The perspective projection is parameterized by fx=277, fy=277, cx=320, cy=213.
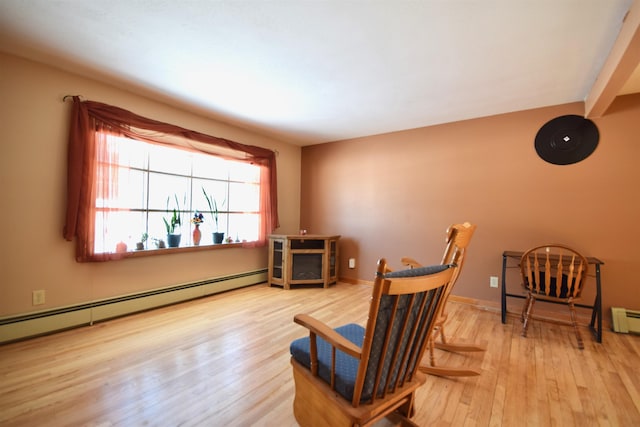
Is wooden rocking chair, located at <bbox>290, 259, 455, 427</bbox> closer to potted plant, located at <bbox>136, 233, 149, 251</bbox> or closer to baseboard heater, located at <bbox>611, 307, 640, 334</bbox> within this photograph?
potted plant, located at <bbox>136, 233, 149, 251</bbox>

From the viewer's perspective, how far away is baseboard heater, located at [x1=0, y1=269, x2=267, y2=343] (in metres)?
2.22

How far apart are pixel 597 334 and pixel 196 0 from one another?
3967 mm

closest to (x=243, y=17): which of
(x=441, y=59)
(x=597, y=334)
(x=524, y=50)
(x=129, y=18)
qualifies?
(x=129, y=18)

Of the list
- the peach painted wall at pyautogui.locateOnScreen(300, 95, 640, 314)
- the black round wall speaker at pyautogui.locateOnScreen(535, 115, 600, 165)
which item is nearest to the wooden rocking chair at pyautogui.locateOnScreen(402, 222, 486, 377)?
the peach painted wall at pyautogui.locateOnScreen(300, 95, 640, 314)

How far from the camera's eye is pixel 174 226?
328cm

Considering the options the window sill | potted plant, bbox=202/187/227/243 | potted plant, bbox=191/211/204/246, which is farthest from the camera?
potted plant, bbox=202/187/227/243

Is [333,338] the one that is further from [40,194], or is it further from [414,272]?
[40,194]

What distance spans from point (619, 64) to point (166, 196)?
13.5 ft

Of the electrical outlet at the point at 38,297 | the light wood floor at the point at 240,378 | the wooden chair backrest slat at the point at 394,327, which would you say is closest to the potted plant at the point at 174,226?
the light wood floor at the point at 240,378

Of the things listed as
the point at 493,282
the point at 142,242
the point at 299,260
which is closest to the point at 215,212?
the point at 142,242

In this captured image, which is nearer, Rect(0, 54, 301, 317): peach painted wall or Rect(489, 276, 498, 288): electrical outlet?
Rect(0, 54, 301, 317): peach painted wall

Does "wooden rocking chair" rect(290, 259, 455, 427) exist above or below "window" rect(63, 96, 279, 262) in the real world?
below

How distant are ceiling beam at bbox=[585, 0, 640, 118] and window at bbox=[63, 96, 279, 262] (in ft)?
12.0

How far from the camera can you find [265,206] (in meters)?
4.21
